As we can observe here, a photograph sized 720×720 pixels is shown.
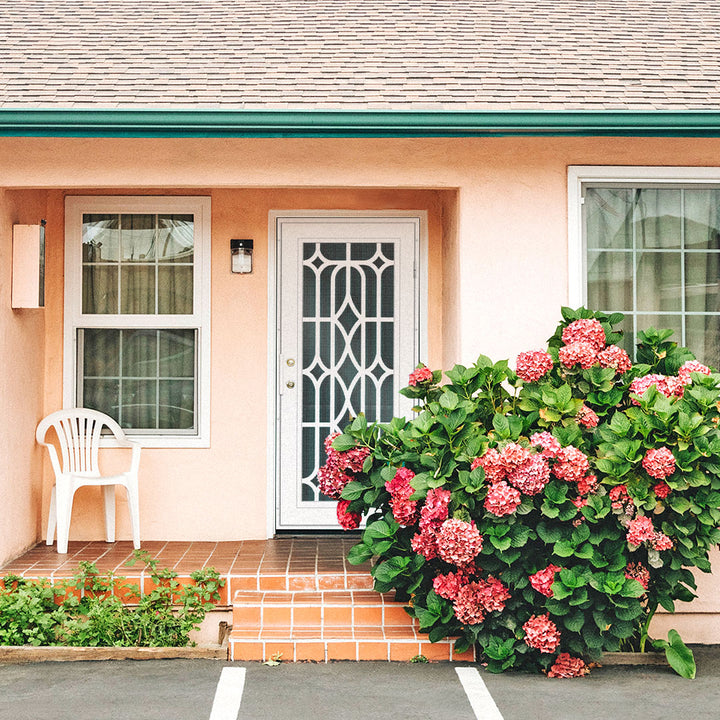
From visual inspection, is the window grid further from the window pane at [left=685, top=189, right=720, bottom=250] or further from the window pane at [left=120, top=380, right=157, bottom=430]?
the window pane at [left=120, top=380, right=157, bottom=430]

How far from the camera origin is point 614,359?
4.88 meters

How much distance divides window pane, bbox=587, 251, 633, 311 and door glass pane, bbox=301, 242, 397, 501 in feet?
5.03

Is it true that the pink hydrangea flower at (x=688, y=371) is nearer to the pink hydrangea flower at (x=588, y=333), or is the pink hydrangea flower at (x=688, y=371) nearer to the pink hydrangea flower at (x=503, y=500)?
the pink hydrangea flower at (x=588, y=333)

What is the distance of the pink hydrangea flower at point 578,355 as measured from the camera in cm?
481

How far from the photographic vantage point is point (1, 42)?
6.36 meters

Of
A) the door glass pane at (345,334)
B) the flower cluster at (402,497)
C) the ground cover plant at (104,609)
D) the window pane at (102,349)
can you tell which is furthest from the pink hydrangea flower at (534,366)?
the window pane at (102,349)

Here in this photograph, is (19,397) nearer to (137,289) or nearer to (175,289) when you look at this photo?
(137,289)

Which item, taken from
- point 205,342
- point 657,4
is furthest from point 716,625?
point 657,4

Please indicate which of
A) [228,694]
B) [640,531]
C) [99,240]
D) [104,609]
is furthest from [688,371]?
[99,240]

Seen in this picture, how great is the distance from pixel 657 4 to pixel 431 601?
5595 mm

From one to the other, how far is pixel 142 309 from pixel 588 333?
10.7 ft

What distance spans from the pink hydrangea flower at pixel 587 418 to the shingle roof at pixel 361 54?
5.88 feet

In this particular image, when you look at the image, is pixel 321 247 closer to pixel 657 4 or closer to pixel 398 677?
pixel 398 677

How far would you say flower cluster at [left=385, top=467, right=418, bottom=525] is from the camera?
4.79m
